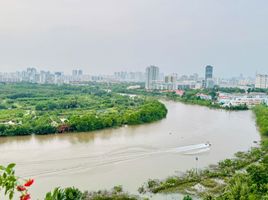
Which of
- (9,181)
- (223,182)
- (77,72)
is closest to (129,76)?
(77,72)

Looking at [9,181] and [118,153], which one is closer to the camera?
[9,181]

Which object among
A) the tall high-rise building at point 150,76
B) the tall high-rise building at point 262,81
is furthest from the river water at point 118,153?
the tall high-rise building at point 262,81

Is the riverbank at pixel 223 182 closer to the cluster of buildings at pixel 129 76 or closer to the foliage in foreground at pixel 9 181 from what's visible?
the foliage in foreground at pixel 9 181

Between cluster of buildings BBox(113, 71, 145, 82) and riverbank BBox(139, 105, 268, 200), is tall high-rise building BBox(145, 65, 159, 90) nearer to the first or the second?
cluster of buildings BBox(113, 71, 145, 82)

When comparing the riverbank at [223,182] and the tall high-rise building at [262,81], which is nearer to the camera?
the riverbank at [223,182]

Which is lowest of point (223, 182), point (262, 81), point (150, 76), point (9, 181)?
point (223, 182)

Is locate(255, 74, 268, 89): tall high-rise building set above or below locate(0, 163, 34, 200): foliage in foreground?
above

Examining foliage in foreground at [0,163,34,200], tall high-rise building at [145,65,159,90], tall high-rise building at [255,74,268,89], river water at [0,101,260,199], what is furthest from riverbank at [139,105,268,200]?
tall high-rise building at [255,74,268,89]

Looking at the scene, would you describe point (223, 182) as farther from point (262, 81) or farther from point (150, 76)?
point (262, 81)
